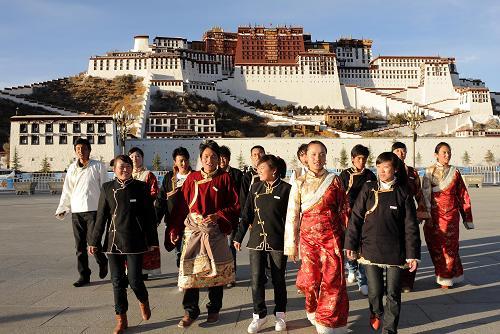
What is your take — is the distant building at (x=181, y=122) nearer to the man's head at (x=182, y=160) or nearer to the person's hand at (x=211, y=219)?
the man's head at (x=182, y=160)

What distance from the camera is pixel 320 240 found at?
11.7 feet

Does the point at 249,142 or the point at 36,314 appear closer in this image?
the point at 36,314

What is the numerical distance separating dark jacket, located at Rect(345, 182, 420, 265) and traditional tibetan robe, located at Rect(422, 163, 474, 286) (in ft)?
5.38

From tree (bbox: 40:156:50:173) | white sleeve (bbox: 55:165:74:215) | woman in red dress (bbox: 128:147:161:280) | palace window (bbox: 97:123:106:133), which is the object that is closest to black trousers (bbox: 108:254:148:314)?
woman in red dress (bbox: 128:147:161:280)

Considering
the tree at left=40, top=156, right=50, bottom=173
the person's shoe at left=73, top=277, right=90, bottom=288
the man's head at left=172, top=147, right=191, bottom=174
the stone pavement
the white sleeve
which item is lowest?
the stone pavement

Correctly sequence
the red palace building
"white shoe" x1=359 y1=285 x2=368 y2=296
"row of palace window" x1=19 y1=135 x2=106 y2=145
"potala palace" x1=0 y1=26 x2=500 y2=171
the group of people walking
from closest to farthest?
1. the group of people walking
2. "white shoe" x1=359 y1=285 x2=368 y2=296
3. "row of palace window" x1=19 y1=135 x2=106 y2=145
4. "potala palace" x1=0 y1=26 x2=500 y2=171
5. the red palace building

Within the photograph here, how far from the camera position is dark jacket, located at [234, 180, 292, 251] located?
3.80 m

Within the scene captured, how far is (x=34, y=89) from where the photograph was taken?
6450 cm

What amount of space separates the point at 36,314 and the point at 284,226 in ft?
7.93

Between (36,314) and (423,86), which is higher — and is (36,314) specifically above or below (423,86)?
below

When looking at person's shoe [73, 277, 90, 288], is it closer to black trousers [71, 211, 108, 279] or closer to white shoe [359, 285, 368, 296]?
black trousers [71, 211, 108, 279]

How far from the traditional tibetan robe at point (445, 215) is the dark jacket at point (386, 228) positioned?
1.64 meters

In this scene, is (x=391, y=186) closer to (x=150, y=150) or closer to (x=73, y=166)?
(x=73, y=166)

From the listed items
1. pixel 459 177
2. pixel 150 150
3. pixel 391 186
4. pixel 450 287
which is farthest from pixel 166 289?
pixel 150 150
